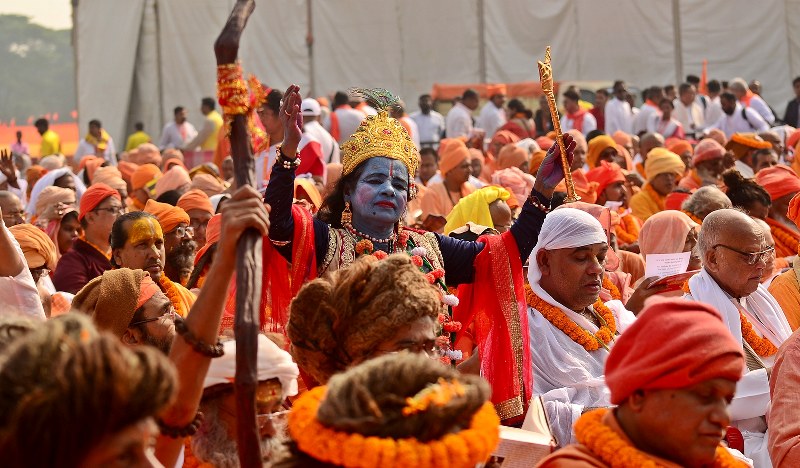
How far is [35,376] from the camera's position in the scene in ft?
7.37

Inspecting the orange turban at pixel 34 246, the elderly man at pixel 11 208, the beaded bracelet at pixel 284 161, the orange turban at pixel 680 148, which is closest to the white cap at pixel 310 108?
the orange turban at pixel 680 148

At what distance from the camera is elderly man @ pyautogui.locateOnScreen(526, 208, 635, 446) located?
5.29m

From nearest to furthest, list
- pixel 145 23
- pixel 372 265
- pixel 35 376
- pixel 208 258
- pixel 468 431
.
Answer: pixel 35 376, pixel 468 431, pixel 372 265, pixel 208 258, pixel 145 23

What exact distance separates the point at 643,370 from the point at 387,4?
26.0m

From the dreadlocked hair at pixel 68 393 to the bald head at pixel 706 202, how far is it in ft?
22.0

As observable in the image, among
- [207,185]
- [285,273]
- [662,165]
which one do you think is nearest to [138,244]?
[285,273]

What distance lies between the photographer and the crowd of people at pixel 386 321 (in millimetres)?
2682

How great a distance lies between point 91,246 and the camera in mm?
8109

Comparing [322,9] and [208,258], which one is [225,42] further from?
[322,9]

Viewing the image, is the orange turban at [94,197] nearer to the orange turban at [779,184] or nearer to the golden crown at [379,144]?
the golden crown at [379,144]

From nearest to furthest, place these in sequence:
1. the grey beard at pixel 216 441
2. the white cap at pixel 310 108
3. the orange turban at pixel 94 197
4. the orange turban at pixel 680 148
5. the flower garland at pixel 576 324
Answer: the grey beard at pixel 216 441, the flower garland at pixel 576 324, the orange turban at pixel 94 197, the white cap at pixel 310 108, the orange turban at pixel 680 148

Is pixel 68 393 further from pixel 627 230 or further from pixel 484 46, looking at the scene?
pixel 484 46

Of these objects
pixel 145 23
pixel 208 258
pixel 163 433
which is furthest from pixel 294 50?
pixel 163 433

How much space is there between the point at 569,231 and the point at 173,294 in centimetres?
190
